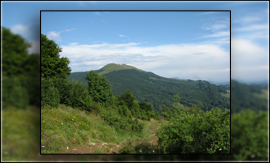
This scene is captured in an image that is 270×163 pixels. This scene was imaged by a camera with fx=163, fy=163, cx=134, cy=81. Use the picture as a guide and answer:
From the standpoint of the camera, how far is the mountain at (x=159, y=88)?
4.39 m

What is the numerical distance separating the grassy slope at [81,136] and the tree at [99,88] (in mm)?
721

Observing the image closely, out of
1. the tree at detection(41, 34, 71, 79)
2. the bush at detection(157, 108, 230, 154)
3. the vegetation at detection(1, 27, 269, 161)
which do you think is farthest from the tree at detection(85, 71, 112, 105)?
the bush at detection(157, 108, 230, 154)

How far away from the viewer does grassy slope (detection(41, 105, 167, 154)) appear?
12.9 ft

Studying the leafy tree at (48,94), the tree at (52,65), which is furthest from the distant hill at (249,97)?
the leafy tree at (48,94)

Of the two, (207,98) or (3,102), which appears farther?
(207,98)

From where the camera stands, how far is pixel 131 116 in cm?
693

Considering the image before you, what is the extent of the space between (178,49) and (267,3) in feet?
6.27

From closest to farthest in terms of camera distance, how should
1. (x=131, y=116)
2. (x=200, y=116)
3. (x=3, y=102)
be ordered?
(x=3, y=102)
(x=200, y=116)
(x=131, y=116)

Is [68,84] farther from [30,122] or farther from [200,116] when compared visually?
[200,116]

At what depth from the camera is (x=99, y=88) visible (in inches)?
231

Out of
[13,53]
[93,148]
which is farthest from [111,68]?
[13,53]

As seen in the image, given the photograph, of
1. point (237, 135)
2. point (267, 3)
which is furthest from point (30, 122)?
point (267, 3)

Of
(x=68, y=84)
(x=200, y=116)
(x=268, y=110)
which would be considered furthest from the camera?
(x=68, y=84)

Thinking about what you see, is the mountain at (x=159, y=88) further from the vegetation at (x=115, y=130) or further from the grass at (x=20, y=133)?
the grass at (x=20, y=133)
